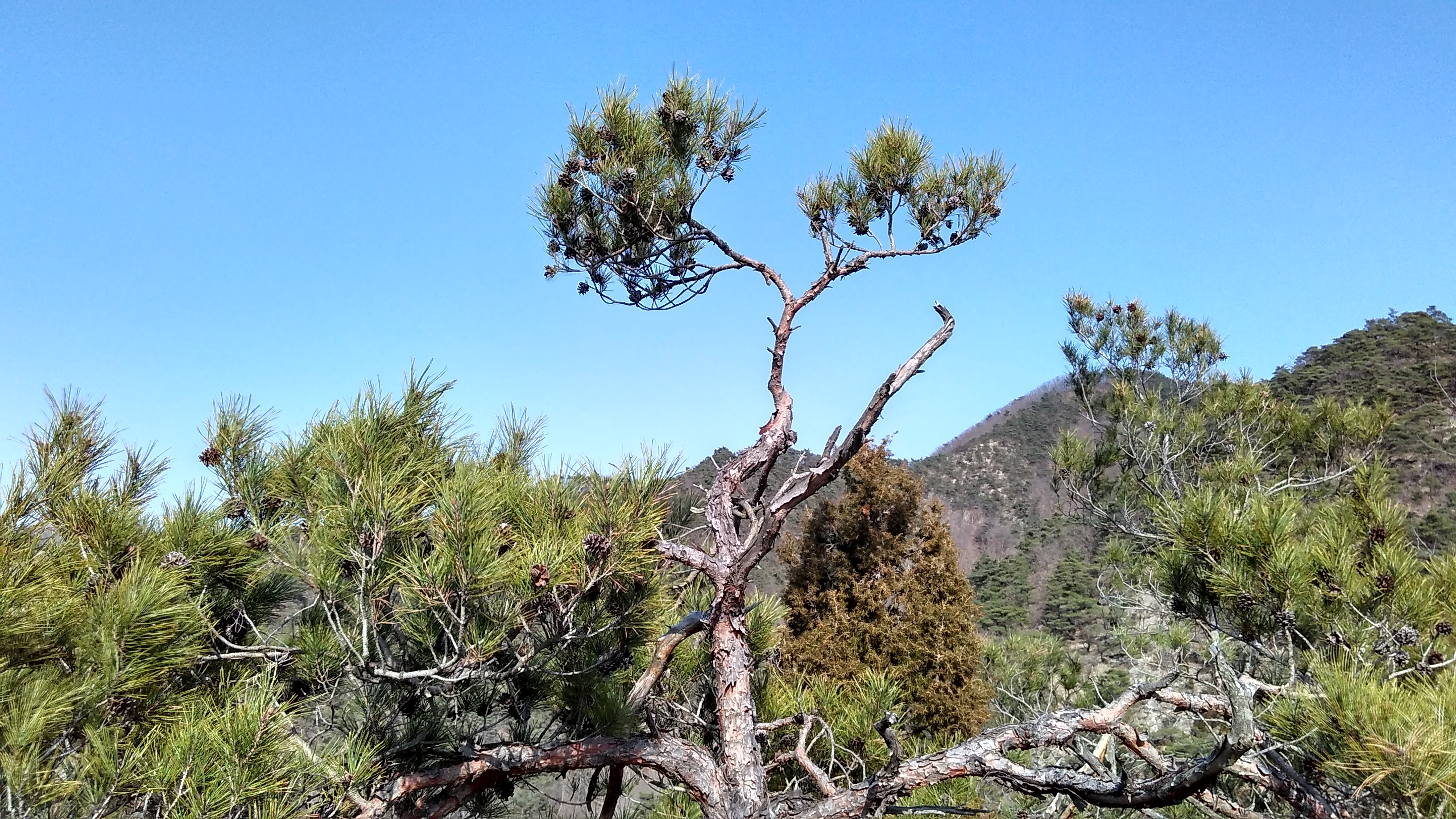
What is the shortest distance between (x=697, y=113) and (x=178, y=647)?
2.10 metres

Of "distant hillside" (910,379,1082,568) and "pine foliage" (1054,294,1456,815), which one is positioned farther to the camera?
"distant hillside" (910,379,1082,568)

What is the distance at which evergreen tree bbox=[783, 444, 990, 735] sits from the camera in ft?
22.9

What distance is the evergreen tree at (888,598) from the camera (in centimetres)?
698

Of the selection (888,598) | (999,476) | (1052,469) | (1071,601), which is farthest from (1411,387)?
(888,598)

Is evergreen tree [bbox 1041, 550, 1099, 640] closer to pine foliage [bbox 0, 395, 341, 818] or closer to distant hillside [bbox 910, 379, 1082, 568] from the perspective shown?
distant hillside [bbox 910, 379, 1082, 568]

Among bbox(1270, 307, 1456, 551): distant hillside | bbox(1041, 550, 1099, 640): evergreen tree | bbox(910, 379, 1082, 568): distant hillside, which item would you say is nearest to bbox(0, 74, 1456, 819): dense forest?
bbox(1270, 307, 1456, 551): distant hillside

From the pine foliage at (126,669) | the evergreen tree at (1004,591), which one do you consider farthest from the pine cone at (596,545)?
the evergreen tree at (1004,591)

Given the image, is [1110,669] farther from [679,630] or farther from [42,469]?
[42,469]

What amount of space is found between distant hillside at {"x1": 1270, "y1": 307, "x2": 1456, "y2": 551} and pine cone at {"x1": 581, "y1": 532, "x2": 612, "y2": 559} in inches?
415

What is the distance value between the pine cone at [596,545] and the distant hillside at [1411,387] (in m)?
10.5

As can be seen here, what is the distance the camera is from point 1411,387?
1549 cm

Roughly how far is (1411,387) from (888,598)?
15.2 meters

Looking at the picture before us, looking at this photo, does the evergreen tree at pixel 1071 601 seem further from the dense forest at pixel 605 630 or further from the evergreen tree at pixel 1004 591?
the dense forest at pixel 605 630

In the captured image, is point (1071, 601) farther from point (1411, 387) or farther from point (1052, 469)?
point (1052, 469)
